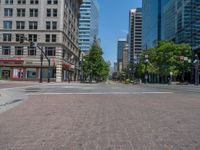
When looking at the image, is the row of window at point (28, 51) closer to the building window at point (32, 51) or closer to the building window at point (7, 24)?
the building window at point (32, 51)

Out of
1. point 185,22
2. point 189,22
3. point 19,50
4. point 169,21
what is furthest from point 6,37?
point 169,21

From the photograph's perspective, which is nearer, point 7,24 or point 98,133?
point 98,133

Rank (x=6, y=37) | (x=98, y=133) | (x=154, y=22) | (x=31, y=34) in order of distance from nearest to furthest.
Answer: (x=98, y=133) → (x=31, y=34) → (x=6, y=37) → (x=154, y=22)

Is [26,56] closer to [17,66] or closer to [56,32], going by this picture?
[17,66]

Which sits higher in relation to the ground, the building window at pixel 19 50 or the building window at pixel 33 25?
the building window at pixel 33 25

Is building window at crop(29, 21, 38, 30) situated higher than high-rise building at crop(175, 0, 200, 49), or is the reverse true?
high-rise building at crop(175, 0, 200, 49)

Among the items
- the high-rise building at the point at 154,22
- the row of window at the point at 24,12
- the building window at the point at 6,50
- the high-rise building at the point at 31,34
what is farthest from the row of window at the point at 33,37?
the high-rise building at the point at 154,22

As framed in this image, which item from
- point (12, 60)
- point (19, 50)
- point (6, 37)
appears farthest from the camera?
point (12, 60)

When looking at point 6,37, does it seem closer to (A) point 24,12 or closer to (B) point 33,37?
(B) point 33,37

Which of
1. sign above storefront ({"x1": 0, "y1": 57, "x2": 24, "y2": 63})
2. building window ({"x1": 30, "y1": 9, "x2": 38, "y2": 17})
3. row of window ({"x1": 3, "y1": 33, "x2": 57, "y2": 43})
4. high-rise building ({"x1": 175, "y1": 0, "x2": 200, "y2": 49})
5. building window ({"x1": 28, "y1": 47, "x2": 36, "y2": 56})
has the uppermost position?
high-rise building ({"x1": 175, "y1": 0, "x2": 200, "y2": 49})

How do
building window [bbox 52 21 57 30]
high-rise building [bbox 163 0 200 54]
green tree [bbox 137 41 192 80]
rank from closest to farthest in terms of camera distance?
building window [bbox 52 21 57 30]
green tree [bbox 137 41 192 80]
high-rise building [bbox 163 0 200 54]

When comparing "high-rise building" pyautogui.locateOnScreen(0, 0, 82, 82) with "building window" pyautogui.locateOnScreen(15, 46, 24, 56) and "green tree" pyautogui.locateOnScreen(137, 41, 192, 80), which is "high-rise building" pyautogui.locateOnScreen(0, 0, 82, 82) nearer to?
"building window" pyautogui.locateOnScreen(15, 46, 24, 56)

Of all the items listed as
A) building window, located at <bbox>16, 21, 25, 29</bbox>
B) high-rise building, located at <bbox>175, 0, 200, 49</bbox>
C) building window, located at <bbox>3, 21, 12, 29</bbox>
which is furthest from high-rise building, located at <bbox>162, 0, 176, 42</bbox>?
building window, located at <bbox>3, 21, 12, 29</bbox>

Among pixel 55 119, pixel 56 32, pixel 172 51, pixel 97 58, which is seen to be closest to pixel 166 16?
pixel 172 51
